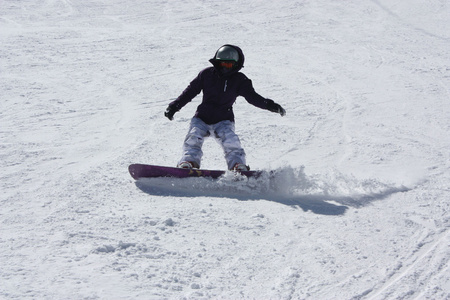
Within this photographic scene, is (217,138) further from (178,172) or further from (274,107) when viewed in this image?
(178,172)

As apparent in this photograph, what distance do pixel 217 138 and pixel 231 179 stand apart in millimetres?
793

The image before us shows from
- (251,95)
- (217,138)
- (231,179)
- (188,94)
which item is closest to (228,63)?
(251,95)

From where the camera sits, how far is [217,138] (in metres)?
5.52

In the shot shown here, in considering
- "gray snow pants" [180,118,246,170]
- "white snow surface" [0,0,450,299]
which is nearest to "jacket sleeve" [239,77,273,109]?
"gray snow pants" [180,118,246,170]

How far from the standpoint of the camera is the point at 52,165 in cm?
565

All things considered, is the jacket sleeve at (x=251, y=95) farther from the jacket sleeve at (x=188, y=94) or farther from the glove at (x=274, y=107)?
the jacket sleeve at (x=188, y=94)

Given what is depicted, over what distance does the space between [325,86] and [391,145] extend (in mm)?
3258

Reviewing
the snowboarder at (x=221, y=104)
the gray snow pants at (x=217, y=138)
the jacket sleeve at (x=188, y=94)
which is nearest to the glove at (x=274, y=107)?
the snowboarder at (x=221, y=104)

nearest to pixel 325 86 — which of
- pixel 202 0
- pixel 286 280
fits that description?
pixel 286 280

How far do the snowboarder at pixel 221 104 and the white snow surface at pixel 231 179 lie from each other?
49cm

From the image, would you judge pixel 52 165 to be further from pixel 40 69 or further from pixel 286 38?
pixel 286 38

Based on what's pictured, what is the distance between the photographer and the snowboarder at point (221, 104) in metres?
5.24

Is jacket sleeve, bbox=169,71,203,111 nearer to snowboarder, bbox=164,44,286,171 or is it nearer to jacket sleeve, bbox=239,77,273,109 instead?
snowboarder, bbox=164,44,286,171

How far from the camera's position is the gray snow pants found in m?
5.17
